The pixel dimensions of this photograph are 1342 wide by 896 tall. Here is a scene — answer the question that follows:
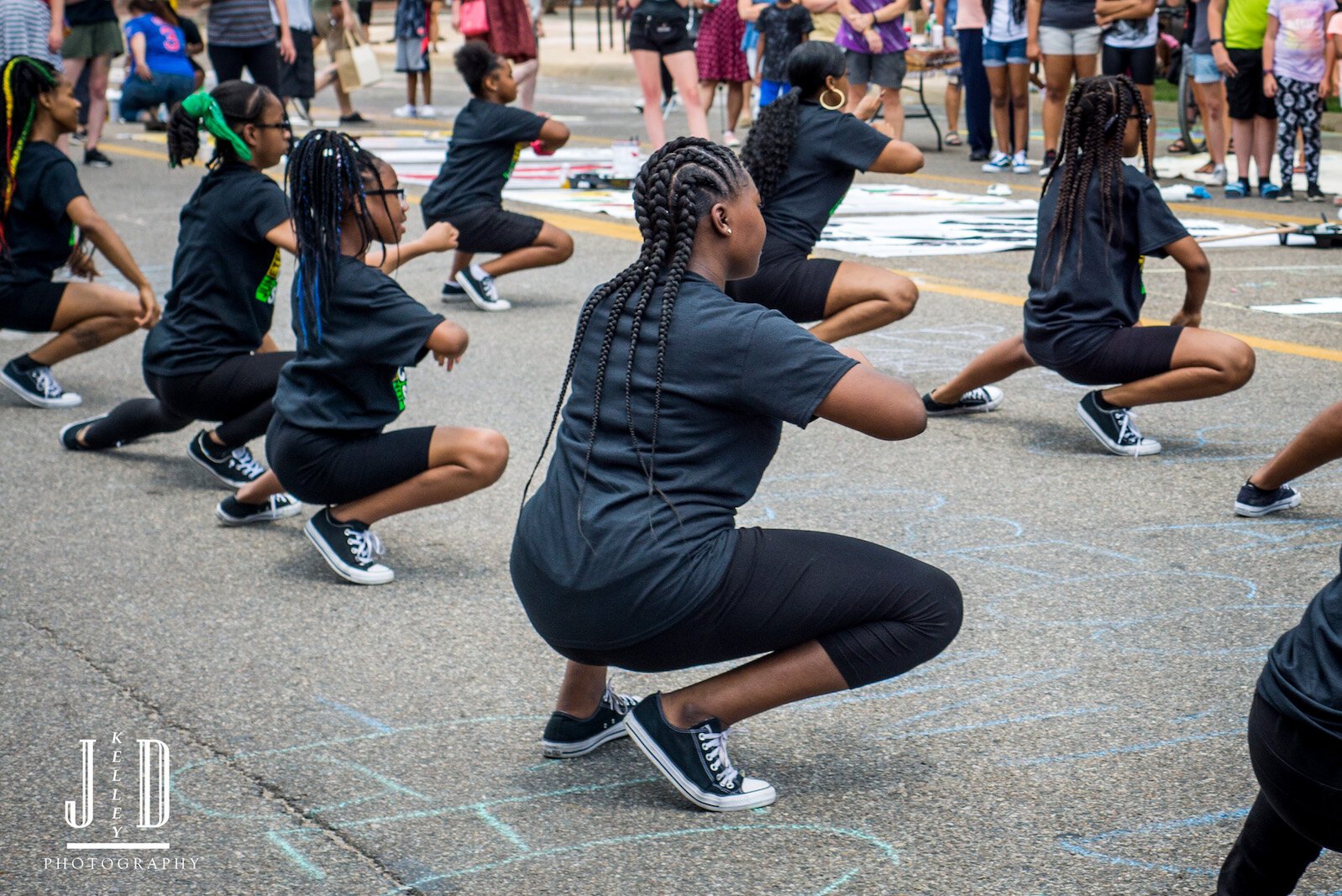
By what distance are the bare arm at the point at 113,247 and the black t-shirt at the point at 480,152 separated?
248 centimetres

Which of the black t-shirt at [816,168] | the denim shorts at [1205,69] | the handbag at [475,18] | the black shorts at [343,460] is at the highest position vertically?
the handbag at [475,18]

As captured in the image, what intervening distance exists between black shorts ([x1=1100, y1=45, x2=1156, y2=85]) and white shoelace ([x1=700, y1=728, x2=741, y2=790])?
9260mm

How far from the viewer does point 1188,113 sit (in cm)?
1326

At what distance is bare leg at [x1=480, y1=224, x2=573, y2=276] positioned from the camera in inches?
336

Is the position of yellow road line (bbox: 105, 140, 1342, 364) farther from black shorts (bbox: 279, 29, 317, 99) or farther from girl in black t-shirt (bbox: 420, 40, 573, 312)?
black shorts (bbox: 279, 29, 317, 99)

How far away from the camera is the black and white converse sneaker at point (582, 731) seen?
11.2 ft

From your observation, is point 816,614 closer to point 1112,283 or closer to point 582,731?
point 582,731

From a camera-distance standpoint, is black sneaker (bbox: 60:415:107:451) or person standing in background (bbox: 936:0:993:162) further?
person standing in background (bbox: 936:0:993:162)

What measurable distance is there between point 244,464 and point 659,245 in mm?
2901

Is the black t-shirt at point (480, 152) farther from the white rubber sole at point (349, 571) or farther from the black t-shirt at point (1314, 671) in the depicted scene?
the black t-shirt at point (1314, 671)

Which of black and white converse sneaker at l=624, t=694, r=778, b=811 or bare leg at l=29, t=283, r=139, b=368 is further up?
bare leg at l=29, t=283, r=139, b=368

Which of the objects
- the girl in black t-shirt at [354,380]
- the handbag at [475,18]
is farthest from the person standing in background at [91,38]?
the girl in black t-shirt at [354,380]

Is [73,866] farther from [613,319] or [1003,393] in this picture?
[1003,393]

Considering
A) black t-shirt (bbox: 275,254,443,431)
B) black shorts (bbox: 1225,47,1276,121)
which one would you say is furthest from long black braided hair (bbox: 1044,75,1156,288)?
black shorts (bbox: 1225,47,1276,121)
